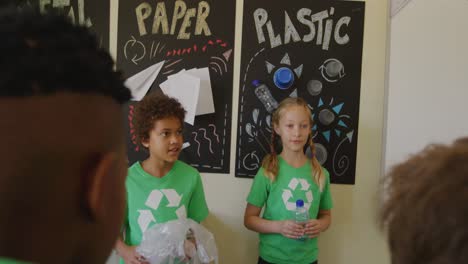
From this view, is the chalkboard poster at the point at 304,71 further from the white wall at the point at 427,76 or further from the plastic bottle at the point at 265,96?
the white wall at the point at 427,76

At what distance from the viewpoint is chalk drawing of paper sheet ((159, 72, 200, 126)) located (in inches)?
62.7

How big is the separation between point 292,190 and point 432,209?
3.54 ft

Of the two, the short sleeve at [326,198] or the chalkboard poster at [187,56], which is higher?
the chalkboard poster at [187,56]

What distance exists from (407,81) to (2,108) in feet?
4.68

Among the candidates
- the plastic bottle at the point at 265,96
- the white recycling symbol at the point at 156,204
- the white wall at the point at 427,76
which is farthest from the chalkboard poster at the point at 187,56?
the white wall at the point at 427,76

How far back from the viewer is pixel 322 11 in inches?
63.1

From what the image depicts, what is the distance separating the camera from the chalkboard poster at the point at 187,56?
160 centimetres

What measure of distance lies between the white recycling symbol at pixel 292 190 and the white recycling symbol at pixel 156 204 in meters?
0.41

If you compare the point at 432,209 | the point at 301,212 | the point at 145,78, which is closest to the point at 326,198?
the point at 301,212

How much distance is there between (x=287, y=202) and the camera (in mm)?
1448

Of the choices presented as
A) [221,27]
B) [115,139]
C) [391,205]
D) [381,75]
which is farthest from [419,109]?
[115,139]

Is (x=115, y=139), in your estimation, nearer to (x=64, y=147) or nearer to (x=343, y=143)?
(x=64, y=147)

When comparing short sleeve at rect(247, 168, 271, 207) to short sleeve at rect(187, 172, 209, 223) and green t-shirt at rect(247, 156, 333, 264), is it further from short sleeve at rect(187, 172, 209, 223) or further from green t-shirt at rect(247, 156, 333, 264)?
short sleeve at rect(187, 172, 209, 223)

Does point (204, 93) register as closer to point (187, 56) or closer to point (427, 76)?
point (187, 56)
